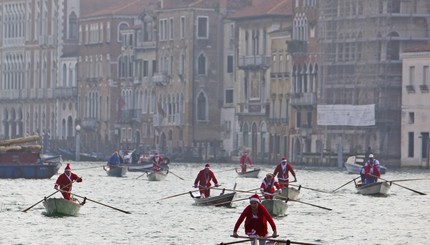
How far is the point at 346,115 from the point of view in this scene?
14712cm

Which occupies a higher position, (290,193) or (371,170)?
(371,170)

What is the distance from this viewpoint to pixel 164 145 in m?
175

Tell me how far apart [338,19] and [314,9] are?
23.2ft

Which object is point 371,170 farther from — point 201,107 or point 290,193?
point 201,107

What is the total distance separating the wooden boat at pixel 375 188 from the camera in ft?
→ 315

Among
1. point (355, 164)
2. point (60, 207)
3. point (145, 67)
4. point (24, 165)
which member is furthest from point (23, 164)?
point (145, 67)

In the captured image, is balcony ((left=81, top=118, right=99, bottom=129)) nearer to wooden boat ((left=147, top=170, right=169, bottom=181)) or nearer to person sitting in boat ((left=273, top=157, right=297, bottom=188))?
wooden boat ((left=147, top=170, right=169, bottom=181))

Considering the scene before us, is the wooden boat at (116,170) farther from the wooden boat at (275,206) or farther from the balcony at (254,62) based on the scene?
the wooden boat at (275,206)

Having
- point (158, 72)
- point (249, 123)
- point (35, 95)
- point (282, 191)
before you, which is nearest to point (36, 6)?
point (35, 95)

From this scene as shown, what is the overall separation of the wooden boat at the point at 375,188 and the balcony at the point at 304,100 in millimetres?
54633

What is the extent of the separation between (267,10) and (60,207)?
8443cm

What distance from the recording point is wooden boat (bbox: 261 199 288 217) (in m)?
78.1

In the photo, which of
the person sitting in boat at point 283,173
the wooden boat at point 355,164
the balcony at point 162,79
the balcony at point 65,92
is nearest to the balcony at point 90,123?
the balcony at point 65,92

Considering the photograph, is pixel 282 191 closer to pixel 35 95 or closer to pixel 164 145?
pixel 164 145
